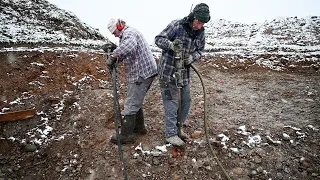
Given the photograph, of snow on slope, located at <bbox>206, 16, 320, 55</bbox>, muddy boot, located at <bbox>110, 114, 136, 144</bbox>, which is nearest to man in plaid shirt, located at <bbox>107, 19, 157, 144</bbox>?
muddy boot, located at <bbox>110, 114, 136, 144</bbox>

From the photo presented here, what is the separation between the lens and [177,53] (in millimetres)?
3160

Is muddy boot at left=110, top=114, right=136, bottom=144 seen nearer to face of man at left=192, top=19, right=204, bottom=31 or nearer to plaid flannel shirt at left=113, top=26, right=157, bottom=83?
plaid flannel shirt at left=113, top=26, right=157, bottom=83

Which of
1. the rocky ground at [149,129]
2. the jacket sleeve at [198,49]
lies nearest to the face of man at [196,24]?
the jacket sleeve at [198,49]

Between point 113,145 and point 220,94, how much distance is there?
3046 millimetres

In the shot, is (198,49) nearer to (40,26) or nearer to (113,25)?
(113,25)

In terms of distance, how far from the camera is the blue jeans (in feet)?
11.4

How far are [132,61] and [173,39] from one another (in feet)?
2.21

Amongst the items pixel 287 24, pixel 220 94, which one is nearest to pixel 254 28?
pixel 287 24

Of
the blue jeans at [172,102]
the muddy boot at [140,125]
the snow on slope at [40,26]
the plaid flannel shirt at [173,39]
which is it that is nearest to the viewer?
the plaid flannel shirt at [173,39]

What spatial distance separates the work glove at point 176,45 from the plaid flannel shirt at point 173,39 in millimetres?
55

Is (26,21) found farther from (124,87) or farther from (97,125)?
(97,125)

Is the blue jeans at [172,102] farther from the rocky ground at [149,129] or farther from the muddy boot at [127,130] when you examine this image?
the muddy boot at [127,130]

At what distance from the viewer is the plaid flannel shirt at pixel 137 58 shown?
3.36 m

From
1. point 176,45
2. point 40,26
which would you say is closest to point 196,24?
point 176,45
